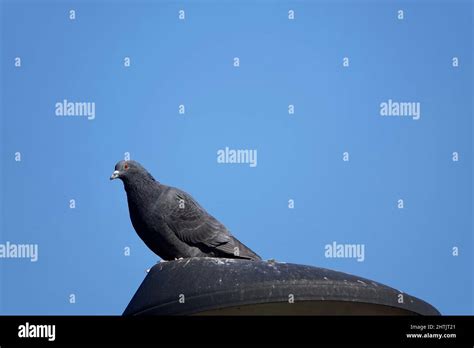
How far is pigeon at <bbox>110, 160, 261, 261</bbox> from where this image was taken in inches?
526

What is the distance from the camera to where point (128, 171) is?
13.9 metres

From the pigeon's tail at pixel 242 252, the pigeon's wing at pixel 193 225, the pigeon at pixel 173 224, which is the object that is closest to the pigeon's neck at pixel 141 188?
the pigeon at pixel 173 224

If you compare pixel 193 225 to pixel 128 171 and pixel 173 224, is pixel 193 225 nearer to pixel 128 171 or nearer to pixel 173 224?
pixel 173 224

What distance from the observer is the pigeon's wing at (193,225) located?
44.0ft

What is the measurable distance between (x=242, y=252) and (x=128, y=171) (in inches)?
80.4

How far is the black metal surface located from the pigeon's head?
3004 mm

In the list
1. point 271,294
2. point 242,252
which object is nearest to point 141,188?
point 242,252

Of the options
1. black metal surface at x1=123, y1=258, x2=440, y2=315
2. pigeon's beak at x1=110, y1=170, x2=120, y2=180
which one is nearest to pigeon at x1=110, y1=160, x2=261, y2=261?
pigeon's beak at x1=110, y1=170, x2=120, y2=180
